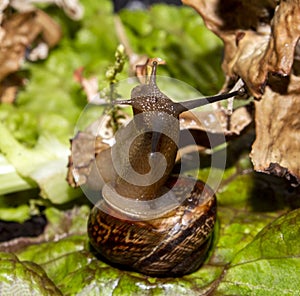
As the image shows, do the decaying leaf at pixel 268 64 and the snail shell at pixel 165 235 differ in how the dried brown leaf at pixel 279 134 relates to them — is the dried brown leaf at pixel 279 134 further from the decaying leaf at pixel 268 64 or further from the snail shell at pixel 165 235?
the snail shell at pixel 165 235

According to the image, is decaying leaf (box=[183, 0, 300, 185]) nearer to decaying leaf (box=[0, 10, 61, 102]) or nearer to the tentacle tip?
the tentacle tip

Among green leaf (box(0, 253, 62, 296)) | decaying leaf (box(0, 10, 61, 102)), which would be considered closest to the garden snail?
green leaf (box(0, 253, 62, 296))

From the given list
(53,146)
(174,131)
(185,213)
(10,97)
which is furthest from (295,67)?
(10,97)

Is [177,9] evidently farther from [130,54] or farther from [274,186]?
[274,186]

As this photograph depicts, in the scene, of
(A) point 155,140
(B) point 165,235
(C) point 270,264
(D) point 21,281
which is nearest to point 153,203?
(B) point 165,235

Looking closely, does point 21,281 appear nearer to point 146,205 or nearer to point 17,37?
point 146,205

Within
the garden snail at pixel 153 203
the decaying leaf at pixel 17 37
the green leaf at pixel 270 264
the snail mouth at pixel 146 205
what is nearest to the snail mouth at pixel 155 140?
the garden snail at pixel 153 203
